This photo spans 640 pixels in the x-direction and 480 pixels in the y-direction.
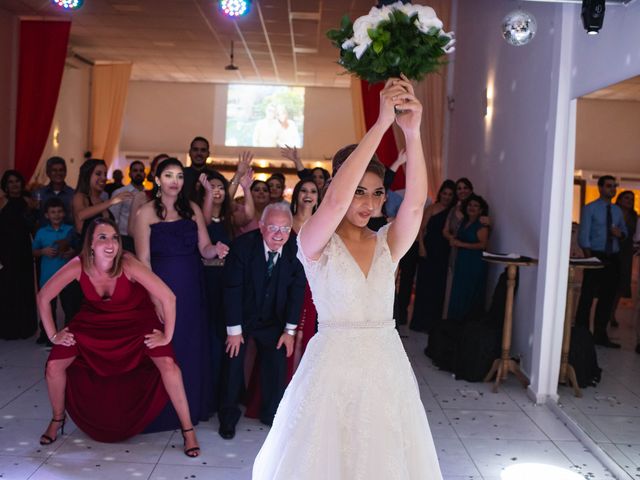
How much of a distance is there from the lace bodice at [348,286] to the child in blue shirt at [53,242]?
453 centimetres

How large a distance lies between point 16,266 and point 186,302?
304cm

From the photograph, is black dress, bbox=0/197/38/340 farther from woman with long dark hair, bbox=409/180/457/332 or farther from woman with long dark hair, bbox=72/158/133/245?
woman with long dark hair, bbox=409/180/457/332

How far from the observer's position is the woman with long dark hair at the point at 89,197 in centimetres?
583

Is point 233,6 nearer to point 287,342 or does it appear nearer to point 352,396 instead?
point 287,342

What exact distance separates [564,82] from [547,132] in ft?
1.27

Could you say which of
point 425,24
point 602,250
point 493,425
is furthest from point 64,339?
point 602,250

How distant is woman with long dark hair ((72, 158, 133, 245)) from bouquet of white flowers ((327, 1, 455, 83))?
4.24 m

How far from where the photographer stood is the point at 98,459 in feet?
12.8

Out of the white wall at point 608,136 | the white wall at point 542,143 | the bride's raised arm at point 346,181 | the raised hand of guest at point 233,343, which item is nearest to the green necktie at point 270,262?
the raised hand of guest at point 233,343

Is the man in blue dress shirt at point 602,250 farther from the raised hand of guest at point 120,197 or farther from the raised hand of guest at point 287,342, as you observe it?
the raised hand of guest at point 120,197

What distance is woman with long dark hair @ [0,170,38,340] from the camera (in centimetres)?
666

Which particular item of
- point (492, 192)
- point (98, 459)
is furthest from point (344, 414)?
point (492, 192)

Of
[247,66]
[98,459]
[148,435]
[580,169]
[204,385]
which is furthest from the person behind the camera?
[247,66]

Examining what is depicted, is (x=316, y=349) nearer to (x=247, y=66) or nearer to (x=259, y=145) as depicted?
(x=247, y=66)
